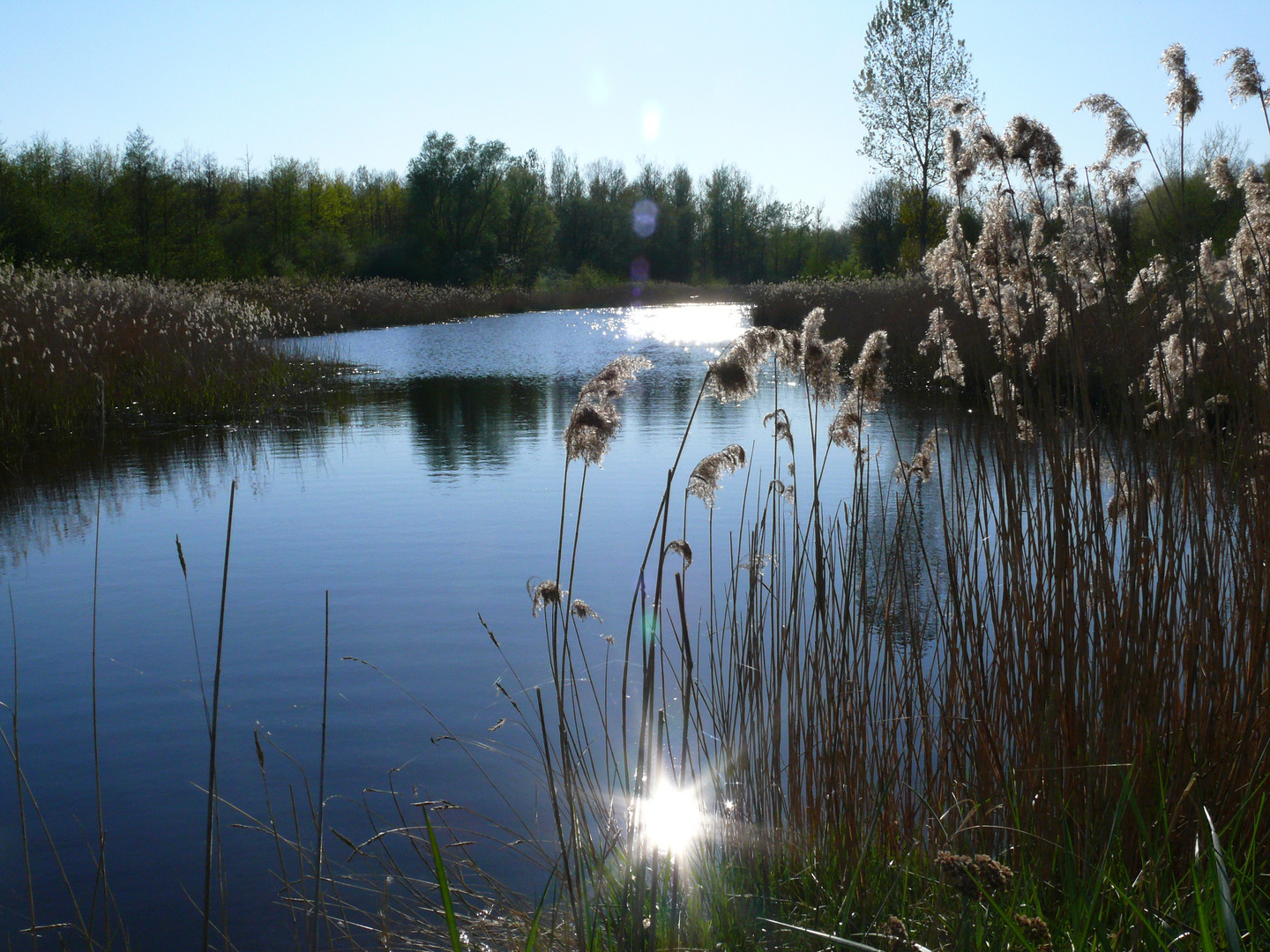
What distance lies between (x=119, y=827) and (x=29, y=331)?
6.62 meters

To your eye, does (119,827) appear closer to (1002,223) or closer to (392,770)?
(392,770)

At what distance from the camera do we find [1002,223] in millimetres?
2129

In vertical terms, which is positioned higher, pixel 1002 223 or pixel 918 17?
pixel 918 17

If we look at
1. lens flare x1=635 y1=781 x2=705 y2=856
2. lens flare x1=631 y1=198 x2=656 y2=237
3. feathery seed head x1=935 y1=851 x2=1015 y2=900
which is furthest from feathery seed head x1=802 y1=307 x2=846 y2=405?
lens flare x1=631 y1=198 x2=656 y2=237

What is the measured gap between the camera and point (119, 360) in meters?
9.72

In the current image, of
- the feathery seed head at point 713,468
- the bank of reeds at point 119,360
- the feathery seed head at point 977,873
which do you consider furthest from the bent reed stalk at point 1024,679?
the bank of reeds at point 119,360

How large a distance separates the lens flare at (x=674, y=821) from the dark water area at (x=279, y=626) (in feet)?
2.02

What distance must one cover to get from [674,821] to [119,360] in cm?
981

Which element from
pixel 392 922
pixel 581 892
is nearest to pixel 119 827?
pixel 392 922

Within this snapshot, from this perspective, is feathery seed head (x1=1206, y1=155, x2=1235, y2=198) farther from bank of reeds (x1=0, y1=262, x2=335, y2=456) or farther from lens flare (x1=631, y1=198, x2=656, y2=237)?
lens flare (x1=631, y1=198, x2=656, y2=237)

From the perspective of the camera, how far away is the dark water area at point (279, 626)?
8.72 ft

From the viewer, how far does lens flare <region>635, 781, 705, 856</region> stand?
163 centimetres

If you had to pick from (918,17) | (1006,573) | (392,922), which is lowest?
(392,922)

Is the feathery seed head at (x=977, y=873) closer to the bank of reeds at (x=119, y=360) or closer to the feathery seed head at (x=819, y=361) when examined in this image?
the feathery seed head at (x=819, y=361)
